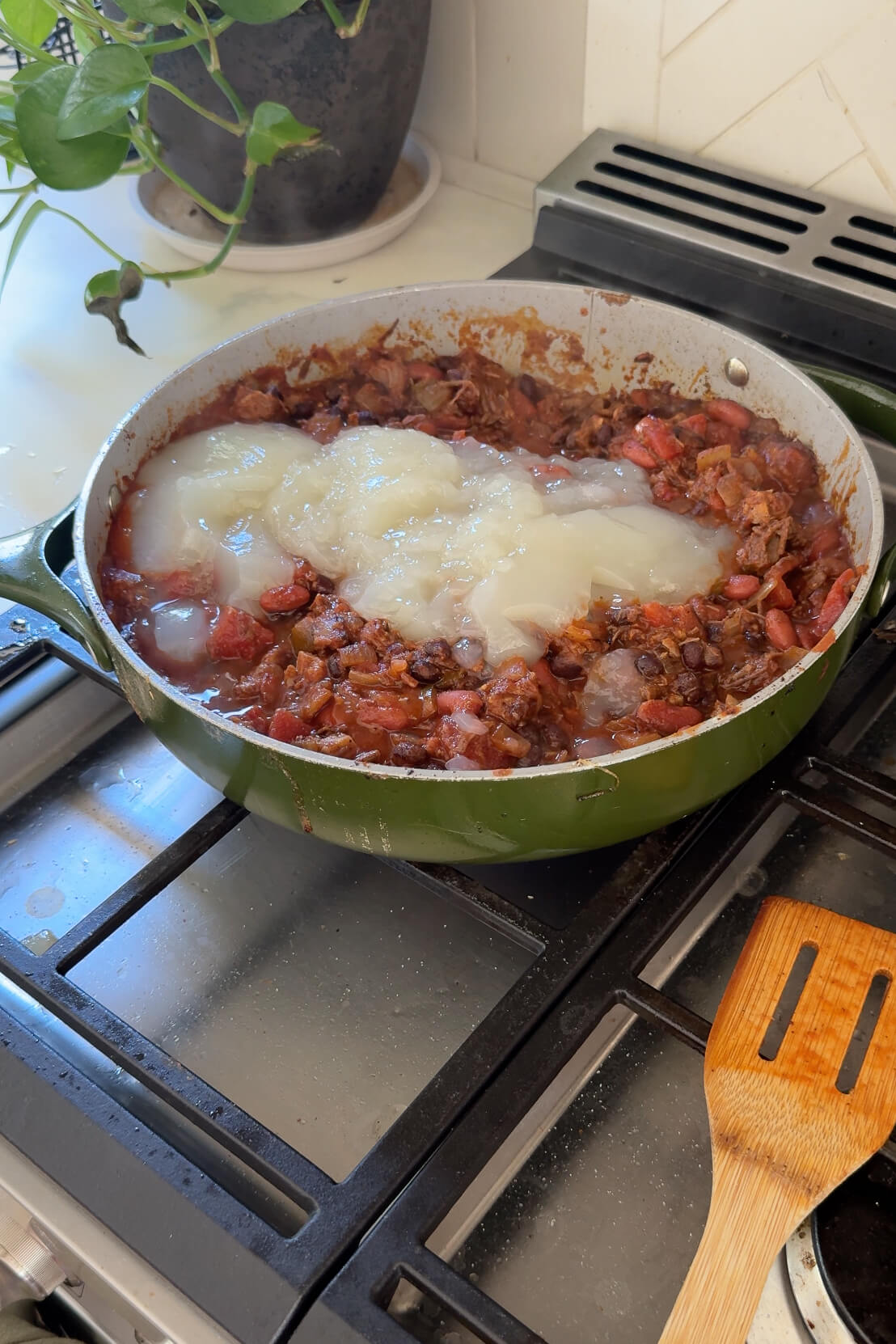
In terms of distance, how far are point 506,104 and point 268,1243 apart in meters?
1.39

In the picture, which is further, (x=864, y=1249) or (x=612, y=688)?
(x=612, y=688)

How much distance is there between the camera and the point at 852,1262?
2.34 feet

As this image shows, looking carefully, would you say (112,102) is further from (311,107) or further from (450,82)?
(450,82)

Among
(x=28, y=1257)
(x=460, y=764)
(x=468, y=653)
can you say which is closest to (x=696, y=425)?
(x=468, y=653)

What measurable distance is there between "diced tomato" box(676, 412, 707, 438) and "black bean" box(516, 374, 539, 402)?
0.17m

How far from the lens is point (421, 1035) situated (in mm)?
865

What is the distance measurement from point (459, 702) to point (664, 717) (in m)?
0.16

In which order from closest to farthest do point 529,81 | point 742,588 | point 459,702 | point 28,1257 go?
point 28,1257, point 459,702, point 742,588, point 529,81

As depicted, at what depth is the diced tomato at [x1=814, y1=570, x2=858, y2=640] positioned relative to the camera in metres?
0.94

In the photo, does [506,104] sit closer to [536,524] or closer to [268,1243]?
[536,524]

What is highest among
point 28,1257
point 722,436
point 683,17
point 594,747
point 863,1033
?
point 683,17

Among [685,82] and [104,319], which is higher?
[685,82]

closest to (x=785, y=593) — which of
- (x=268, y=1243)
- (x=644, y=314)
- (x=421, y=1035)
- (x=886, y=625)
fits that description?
(x=886, y=625)

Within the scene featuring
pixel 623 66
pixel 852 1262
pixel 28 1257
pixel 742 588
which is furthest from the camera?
pixel 623 66
